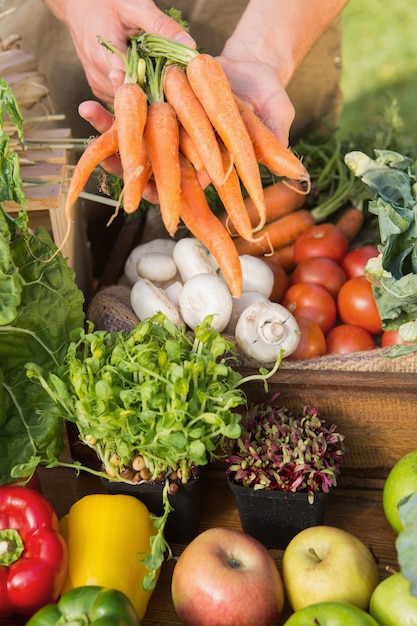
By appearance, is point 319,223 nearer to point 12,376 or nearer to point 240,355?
point 240,355

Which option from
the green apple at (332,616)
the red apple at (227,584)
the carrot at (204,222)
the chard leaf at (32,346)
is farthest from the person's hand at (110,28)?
the green apple at (332,616)

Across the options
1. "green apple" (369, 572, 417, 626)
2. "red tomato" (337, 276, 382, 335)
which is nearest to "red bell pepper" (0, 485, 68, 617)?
"green apple" (369, 572, 417, 626)

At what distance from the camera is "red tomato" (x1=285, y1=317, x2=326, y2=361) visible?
144 cm

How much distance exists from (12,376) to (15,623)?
385mm

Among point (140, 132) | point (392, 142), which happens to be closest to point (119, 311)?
point (140, 132)

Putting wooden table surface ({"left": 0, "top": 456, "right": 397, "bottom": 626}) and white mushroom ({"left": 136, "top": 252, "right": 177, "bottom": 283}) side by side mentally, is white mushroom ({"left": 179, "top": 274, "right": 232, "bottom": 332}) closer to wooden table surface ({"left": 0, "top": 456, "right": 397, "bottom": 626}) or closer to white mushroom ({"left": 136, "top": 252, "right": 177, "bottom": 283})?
white mushroom ({"left": 136, "top": 252, "right": 177, "bottom": 283})

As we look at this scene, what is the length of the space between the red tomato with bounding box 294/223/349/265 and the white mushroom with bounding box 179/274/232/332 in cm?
40

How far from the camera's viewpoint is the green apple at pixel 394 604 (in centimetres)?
95

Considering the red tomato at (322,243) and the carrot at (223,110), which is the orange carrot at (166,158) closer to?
the carrot at (223,110)

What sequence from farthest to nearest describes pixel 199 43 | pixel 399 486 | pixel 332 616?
1. pixel 199 43
2. pixel 399 486
3. pixel 332 616

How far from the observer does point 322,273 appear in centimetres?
167

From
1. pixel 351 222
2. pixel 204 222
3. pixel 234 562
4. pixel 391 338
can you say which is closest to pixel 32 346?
pixel 204 222

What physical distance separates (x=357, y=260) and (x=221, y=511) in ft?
2.26

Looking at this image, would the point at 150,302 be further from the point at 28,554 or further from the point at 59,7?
the point at 59,7
